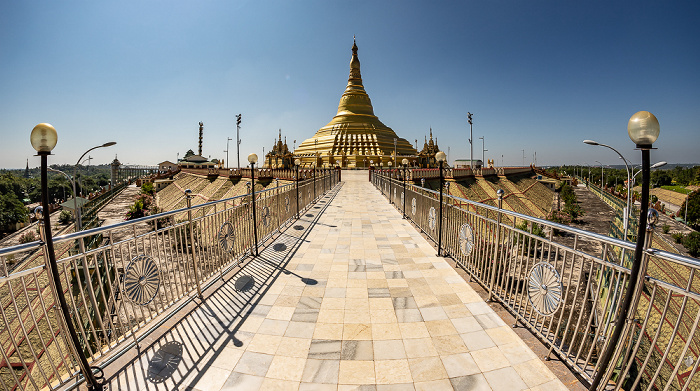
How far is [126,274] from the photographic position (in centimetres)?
318

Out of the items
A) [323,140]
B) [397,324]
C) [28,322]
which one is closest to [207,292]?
[397,324]

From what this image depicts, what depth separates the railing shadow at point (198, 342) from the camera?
289 centimetres

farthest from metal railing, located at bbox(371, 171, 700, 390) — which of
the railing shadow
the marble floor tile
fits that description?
the railing shadow

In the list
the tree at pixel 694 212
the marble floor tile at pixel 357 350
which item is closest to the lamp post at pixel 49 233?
the marble floor tile at pixel 357 350

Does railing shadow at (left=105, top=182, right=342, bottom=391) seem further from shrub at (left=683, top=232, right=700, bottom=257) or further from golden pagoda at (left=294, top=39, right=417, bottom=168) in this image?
golden pagoda at (left=294, top=39, right=417, bottom=168)

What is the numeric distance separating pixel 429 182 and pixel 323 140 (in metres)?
25.9

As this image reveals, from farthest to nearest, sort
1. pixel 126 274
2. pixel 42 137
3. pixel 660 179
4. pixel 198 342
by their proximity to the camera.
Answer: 1. pixel 660 179
2. pixel 198 342
3. pixel 126 274
4. pixel 42 137

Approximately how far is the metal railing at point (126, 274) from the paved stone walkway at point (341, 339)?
335 millimetres

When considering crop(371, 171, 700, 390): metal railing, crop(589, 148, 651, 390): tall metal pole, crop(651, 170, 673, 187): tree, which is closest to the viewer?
crop(589, 148, 651, 390): tall metal pole

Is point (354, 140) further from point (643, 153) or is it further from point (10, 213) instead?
point (643, 153)

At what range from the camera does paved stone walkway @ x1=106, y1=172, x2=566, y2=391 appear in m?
2.88

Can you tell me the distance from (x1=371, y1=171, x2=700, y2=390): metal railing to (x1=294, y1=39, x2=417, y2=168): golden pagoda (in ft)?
123

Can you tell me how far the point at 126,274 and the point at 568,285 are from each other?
457cm

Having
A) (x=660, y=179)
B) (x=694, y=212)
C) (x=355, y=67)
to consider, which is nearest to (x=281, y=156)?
(x=355, y=67)
